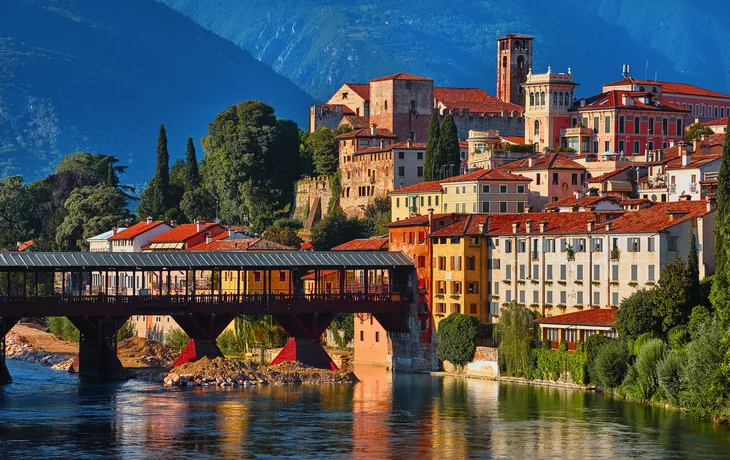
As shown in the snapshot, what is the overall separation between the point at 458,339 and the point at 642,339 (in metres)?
16.1

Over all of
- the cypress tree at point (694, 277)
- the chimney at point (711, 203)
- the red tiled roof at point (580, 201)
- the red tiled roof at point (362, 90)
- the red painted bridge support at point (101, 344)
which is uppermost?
the red tiled roof at point (362, 90)

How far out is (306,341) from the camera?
9206cm

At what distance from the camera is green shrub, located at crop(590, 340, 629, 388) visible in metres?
76.2

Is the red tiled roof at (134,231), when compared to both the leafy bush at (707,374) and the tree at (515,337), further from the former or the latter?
the leafy bush at (707,374)

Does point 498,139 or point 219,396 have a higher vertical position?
point 498,139

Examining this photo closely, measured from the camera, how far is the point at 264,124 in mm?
143875

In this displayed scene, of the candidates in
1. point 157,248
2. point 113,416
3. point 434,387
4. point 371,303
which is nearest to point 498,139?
point 157,248

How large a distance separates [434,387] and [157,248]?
47365mm

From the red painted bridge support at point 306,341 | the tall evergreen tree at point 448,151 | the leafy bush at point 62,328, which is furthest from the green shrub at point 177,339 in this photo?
the tall evergreen tree at point 448,151

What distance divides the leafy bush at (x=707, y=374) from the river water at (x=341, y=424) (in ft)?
2.98

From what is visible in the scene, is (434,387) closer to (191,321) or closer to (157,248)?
(191,321)

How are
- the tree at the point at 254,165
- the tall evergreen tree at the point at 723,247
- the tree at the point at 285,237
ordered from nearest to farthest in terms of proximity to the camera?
the tall evergreen tree at the point at 723,247 < the tree at the point at 285,237 < the tree at the point at 254,165

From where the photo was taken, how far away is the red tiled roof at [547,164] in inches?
4621

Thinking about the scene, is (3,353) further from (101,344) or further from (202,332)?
(202,332)
